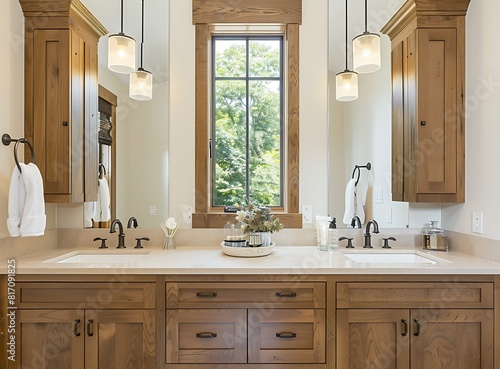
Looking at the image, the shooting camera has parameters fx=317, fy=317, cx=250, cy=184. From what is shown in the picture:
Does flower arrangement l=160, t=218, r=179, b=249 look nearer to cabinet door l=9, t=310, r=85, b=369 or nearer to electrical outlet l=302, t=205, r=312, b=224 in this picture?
cabinet door l=9, t=310, r=85, b=369

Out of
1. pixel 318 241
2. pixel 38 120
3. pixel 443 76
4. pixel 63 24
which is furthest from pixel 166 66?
pixel 443 76

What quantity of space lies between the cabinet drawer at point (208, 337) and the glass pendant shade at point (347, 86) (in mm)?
1594

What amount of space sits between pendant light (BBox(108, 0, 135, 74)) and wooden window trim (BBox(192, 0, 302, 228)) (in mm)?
445

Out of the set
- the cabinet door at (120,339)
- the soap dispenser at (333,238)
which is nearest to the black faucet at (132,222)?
the cabinet door at (120,339)

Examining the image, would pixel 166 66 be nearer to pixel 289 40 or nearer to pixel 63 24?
pixel 63 24

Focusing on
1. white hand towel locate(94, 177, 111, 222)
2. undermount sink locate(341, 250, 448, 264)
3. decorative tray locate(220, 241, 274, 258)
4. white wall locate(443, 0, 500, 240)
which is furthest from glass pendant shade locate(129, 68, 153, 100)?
white wall locate(443, 0, 500, 240)

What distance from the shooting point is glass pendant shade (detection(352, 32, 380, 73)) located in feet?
6.91

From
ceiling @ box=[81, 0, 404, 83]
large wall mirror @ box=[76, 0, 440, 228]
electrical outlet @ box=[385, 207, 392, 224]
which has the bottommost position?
electrical outlet @ box=[385, 207, 392, 224]

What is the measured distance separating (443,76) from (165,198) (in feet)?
6.52

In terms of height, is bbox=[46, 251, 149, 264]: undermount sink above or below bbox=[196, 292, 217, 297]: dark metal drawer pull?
above

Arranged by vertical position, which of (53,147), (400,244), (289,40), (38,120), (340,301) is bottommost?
(340,301)

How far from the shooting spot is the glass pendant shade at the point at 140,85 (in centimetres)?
224

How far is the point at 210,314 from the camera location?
5.41ft

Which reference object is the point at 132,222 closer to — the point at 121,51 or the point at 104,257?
the point at 104,257
